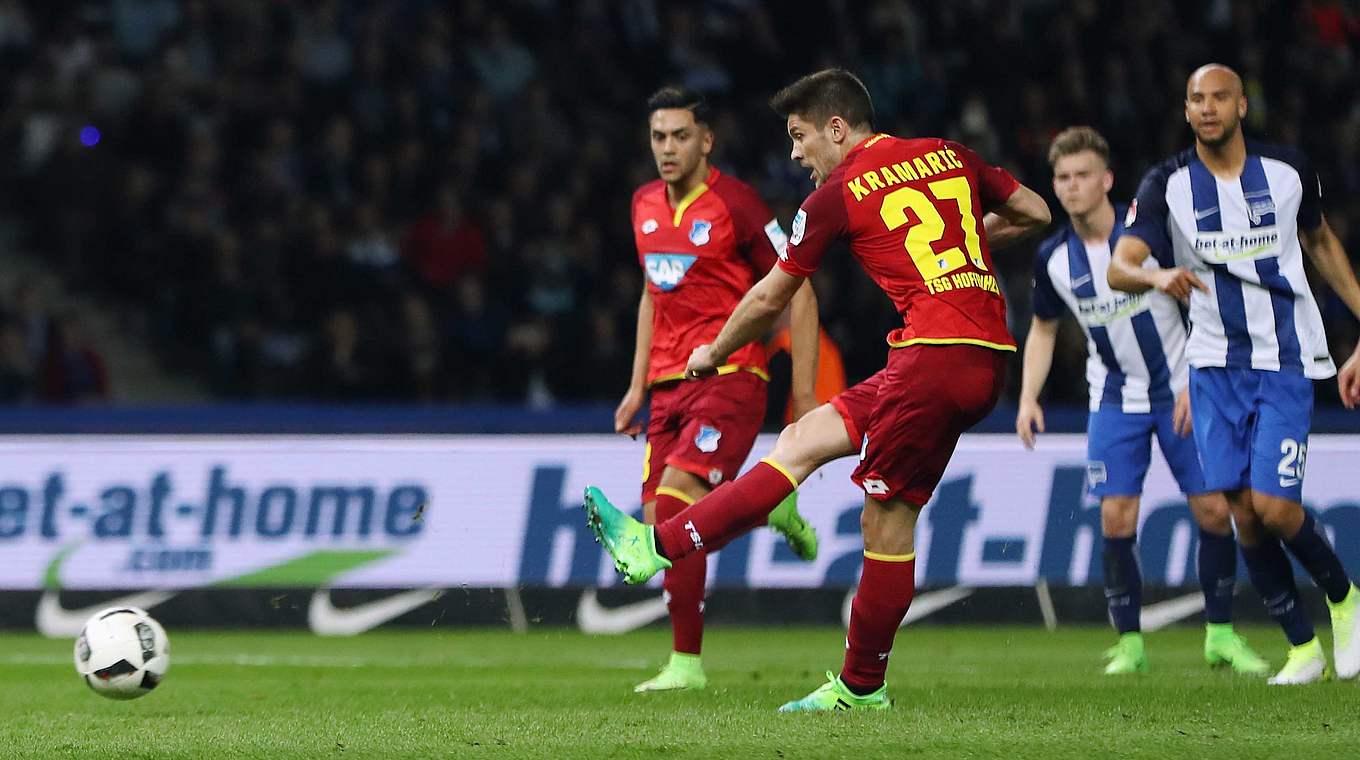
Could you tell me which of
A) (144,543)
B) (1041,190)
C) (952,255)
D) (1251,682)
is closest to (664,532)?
(952,255)

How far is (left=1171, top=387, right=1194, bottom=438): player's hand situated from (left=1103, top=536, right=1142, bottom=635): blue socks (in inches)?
21.9

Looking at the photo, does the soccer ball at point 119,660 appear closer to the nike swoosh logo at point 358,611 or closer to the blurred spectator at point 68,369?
the nike swoosh logo at point 358,611

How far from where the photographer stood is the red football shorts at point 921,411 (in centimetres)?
616

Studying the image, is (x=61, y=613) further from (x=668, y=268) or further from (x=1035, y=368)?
(x=1035, y=368)

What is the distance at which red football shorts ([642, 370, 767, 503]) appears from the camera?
7.66 meters

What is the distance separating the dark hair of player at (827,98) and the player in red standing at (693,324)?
51.0 inches

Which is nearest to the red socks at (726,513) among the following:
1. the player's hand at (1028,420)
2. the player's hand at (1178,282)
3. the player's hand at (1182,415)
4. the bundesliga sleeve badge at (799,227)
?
the bundesliga sleeve badge at (799,227)

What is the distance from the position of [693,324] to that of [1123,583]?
2.31 meters

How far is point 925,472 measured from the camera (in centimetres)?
625

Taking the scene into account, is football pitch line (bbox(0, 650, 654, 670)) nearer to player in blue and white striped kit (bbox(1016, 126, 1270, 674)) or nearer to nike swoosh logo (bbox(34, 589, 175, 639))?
nike swoosh logo (bbox(34, 589, 175, 639))

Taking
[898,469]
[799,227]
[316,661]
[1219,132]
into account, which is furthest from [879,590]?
[316,661]

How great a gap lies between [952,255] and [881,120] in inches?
374

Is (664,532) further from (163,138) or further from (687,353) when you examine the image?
(163,138)

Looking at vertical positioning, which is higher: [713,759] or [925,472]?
[925,472]
